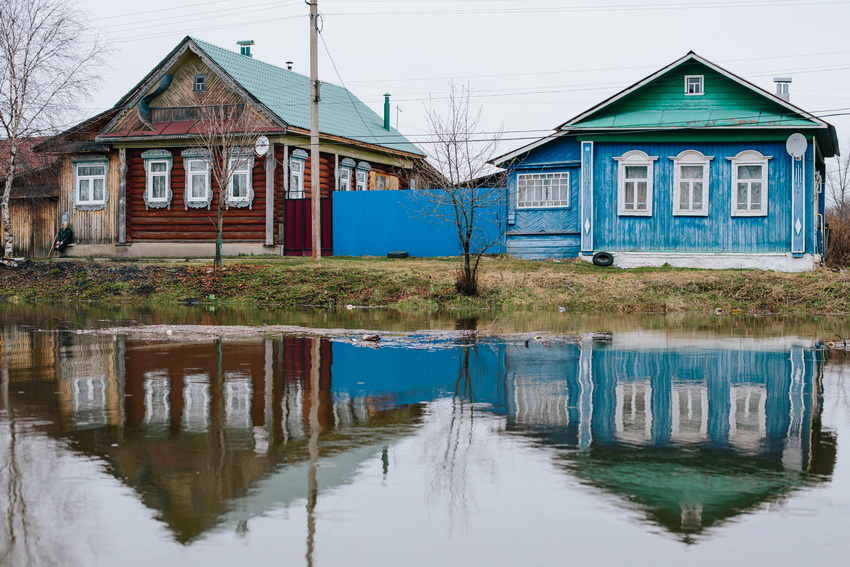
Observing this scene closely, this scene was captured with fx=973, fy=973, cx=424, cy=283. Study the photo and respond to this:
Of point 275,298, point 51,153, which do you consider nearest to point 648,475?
point 275,298

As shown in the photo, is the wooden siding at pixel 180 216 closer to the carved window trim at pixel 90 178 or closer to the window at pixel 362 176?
the carved window trim at pixel 90 178

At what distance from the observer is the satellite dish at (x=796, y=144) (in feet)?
88.5

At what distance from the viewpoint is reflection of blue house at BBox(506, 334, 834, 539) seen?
19.6ft

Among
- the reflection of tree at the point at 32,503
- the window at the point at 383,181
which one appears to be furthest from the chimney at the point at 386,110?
the reflection of tree at the point at 32,503

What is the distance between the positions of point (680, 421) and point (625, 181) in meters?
21.2

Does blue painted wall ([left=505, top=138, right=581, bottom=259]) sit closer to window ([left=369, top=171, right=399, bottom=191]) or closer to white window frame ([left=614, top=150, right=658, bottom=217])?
white window frame ([left=614, top=150, right=658, bottom=217])

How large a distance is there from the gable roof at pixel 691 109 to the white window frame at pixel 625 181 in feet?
3.03

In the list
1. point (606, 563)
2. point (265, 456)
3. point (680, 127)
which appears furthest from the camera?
point (680, 127)

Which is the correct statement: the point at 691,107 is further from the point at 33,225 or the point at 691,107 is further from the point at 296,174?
the point at 33,225

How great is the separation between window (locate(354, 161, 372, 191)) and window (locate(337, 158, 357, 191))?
50 centimetres

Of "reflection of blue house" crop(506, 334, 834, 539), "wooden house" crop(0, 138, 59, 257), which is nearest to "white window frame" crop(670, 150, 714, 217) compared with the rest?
"reflection of blue house" crop(506, 334, 834, 539)

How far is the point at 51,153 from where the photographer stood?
34.8 metres

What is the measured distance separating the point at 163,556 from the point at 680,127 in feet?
82.2

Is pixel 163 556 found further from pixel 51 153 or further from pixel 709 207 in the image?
pixel 51 153
